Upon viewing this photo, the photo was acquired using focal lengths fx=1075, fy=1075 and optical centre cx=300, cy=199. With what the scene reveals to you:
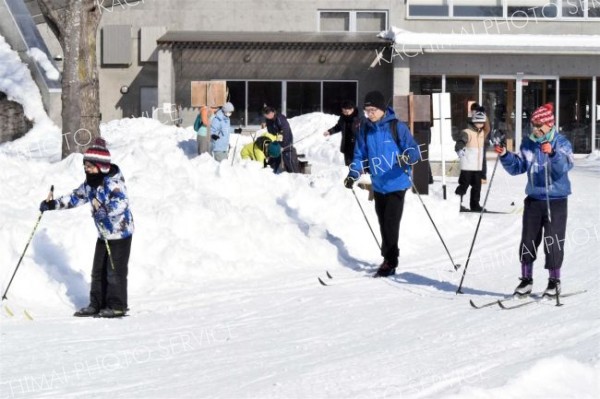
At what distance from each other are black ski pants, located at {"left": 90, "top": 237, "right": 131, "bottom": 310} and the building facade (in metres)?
19.4

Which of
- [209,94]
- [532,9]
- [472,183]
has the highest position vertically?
[532,9]

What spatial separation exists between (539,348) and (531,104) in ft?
74.8

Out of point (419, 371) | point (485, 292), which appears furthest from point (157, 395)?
point (485, 292)

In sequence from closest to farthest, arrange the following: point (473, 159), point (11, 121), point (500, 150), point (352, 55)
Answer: point (500, 150), point (473, 159), point (11, 121), point (352, 55)

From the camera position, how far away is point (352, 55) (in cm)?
2975

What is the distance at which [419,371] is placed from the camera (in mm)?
6445

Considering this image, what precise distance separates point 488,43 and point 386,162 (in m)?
17.7

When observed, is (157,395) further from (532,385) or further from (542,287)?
(542,287)

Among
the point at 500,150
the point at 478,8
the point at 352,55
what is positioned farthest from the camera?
the point at 352,55

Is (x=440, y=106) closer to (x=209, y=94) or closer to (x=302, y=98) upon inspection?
(x=209, y=94)

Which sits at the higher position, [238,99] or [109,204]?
[238,99]

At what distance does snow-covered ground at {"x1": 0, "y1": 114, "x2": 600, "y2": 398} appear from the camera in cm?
640

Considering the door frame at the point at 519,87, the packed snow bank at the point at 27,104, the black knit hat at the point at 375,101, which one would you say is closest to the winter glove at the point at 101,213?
the black knit hat at the point at 375,101

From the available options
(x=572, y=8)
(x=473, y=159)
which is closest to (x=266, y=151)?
(x=473, y=159)
